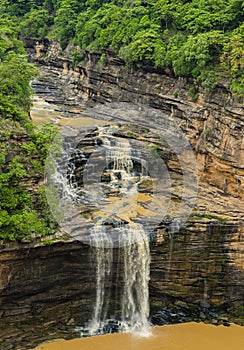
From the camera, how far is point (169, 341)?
15203mm

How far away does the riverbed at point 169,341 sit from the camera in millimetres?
14847

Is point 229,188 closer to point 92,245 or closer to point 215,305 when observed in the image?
point 215,305

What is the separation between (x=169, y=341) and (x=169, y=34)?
695 inches

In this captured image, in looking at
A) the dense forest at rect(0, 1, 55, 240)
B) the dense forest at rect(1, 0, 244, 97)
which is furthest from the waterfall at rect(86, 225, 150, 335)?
the dense forest at rect(1, 0, 244, 97)

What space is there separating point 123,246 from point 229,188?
572 centimetres

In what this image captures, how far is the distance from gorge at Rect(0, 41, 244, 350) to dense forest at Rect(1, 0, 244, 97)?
970 millimetres

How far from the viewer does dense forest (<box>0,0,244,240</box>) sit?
571 inches

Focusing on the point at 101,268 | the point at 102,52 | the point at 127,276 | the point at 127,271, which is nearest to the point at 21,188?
the point at 101,268

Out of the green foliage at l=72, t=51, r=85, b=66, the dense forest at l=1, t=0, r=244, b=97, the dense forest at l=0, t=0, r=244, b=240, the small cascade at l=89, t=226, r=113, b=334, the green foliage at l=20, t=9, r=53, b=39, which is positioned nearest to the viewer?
the dense forest at l=0, t=0, r=244, b=240

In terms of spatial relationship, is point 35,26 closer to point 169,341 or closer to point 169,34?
point 169,34

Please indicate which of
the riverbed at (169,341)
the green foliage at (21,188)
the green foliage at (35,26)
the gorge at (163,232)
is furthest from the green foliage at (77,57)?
the riverbed at (169,341)

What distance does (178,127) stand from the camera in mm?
21531

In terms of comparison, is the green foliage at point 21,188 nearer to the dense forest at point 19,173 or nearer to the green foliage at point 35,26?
the dense forest at point 19,173

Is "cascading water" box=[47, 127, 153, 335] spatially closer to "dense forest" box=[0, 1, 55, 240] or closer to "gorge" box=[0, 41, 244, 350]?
"gorge" box=[0, 41, 244, 350]
